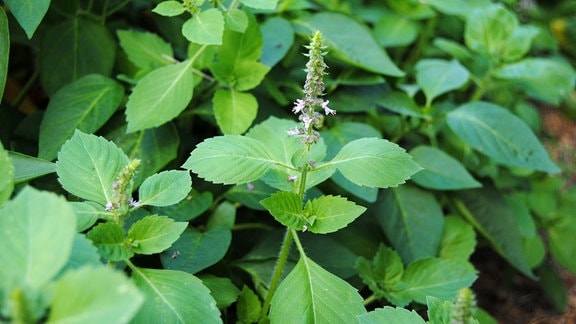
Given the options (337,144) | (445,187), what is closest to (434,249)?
(445,187)

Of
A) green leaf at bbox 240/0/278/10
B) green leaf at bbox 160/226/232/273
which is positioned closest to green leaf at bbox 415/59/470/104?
green leaf at bbox 240/0/278/10

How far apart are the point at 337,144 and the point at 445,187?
301 mm

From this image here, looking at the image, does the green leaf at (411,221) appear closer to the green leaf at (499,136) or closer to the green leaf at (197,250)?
the green leaf at (499,136)

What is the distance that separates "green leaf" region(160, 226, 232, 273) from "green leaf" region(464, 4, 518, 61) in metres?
1.08

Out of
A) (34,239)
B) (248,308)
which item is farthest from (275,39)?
(34,239)

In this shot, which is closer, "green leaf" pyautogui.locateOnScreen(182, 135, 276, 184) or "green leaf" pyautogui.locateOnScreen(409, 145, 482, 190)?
"green leaf" pyautogui.locateOnScreen(182, 135, 276, 184)

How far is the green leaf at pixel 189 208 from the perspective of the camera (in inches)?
49.9

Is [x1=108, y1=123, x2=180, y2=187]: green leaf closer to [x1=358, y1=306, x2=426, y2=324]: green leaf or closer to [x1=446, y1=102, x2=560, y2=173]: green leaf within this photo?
[x1=358, y1=306, x2=426, y2=324]: green leaf

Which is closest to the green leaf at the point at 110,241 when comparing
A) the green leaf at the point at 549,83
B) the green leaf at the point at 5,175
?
the green leaf at the point at 5,175

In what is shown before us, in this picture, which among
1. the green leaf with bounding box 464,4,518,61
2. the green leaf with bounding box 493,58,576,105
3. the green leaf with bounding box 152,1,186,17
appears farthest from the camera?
the green leaf with bounding box 493,58,576,105

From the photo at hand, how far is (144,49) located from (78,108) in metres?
0.22

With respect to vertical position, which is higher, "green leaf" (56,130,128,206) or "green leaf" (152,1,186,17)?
"green leaf" (152,1,186,17)

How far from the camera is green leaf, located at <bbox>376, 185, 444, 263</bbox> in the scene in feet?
4.91

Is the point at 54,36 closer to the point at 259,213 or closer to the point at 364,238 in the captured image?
the point at 259,213
